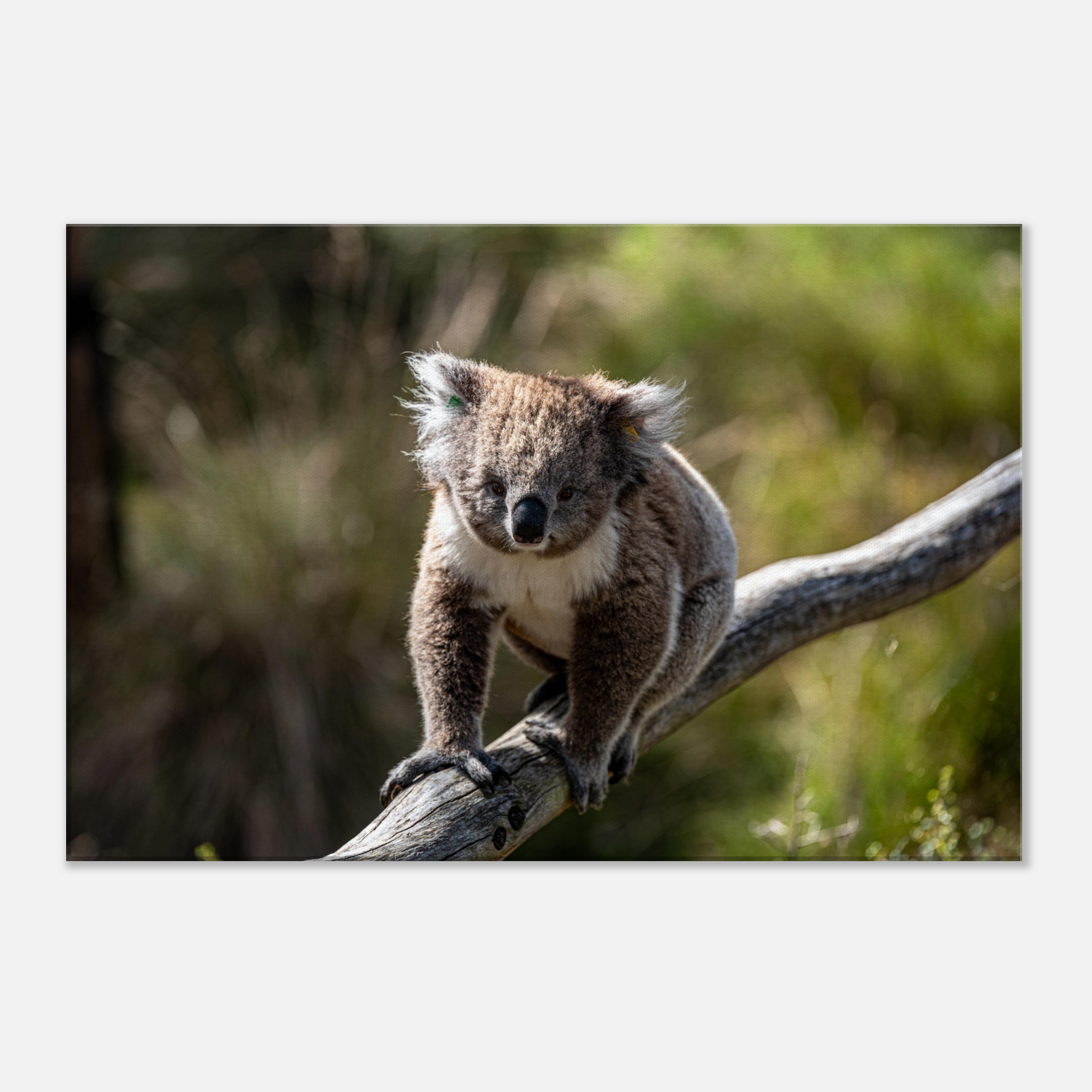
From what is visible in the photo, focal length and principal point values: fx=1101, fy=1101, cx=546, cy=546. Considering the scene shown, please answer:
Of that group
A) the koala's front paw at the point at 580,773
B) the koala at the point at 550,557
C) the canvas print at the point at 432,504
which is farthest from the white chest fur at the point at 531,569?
the canvas print at the point at 432,504

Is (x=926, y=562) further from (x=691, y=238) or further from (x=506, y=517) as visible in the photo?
(x=691, y=238)

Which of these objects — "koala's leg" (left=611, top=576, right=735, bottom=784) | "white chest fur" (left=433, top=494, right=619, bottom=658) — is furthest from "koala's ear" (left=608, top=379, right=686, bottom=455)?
"koala's leg" (left=611, top=576, right=735, bottom=784)

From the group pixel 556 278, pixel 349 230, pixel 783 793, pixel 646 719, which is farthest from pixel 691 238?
pixel 646 719

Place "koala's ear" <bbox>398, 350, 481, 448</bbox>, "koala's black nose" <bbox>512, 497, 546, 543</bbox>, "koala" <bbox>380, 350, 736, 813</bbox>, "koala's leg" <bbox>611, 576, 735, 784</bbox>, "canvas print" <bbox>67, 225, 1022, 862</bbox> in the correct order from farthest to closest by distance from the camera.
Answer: "canvas print" <bbox>67, 225, 1022, 862</bbox> → "koala's leg" <bbox>611, 576, 735, 784</bbox> → "koala's ear" <bbox>398, 350, 481, 448</bbox> → "koala" <bbox>380, 350, 736, 813</bbox> → "koala's black nose" <bbox>512, 497, 546, 543</bbox>

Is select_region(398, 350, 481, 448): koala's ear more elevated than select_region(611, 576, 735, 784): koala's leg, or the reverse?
select_region(398, 350, 481, 448): koala's ear

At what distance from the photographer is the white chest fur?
8.17ft

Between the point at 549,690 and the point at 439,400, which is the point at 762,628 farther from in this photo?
the point at 439,400

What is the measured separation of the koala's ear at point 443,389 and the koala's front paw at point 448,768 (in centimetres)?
74

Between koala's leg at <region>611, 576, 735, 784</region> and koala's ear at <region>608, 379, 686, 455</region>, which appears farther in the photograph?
koala's leg at <region>611, 576, 735, 784</region>

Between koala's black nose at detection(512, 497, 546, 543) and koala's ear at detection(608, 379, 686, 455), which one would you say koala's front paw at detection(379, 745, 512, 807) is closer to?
koala's black nose at detection(512, 497, 546, 543)

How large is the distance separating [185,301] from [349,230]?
1429 mm

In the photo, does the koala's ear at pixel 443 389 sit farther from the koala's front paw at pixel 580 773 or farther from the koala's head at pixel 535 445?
the koala's front paw at pixel 580 773

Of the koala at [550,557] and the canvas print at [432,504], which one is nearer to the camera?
the koala at [550,557]

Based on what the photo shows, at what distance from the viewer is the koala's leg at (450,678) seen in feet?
8.29
